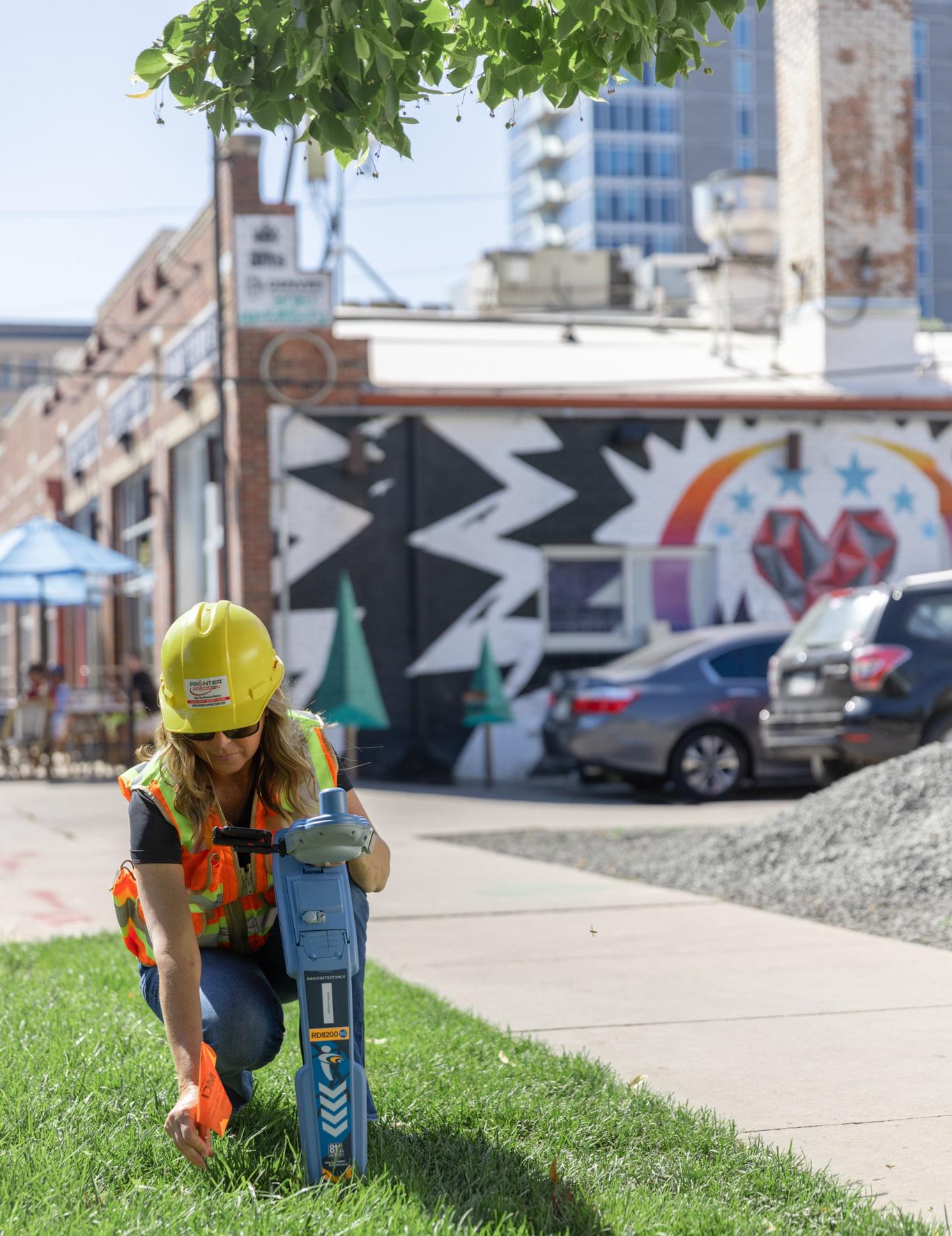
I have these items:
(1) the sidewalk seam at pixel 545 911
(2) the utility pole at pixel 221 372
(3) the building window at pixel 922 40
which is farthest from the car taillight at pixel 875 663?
(3) the building window at pixel 922 40

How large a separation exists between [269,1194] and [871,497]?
1711 centimetres

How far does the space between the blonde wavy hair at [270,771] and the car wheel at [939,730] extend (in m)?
9.29

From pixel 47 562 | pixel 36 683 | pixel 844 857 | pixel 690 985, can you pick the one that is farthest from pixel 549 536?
pixel 690 985

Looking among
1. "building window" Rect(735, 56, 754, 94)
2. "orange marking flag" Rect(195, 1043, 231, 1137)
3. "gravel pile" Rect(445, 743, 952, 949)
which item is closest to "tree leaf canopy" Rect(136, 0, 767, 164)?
"orange marking flag" Rect(195, 1043, 231, 1137)

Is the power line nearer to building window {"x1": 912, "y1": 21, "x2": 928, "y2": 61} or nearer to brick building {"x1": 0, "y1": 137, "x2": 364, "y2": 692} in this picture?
brick building {"x1": 0, "y1": 137, "x2": 364, "y2": 692}

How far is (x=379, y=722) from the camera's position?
54.8 ft

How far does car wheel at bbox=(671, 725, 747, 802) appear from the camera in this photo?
47.9 ft

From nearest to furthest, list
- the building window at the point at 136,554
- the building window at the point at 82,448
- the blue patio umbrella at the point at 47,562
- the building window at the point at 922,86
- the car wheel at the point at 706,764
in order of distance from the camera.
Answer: the car wheel at the point at 706,764
the blue patio umbrella at the point at 47,562
the building window at the point at 136,554
the building window at the point at 82,448
the building window at the point at 922,86

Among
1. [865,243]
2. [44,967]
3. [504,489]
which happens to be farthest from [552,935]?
[865,243]

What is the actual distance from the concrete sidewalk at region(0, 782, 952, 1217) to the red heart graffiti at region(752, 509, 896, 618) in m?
9.24

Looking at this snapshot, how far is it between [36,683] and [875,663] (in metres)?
12.8

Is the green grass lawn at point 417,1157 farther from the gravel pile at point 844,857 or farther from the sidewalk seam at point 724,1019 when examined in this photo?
the gravel pile at point 844,857

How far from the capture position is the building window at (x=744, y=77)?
3957 inches

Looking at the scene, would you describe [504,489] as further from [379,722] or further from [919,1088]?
[919,1088]
